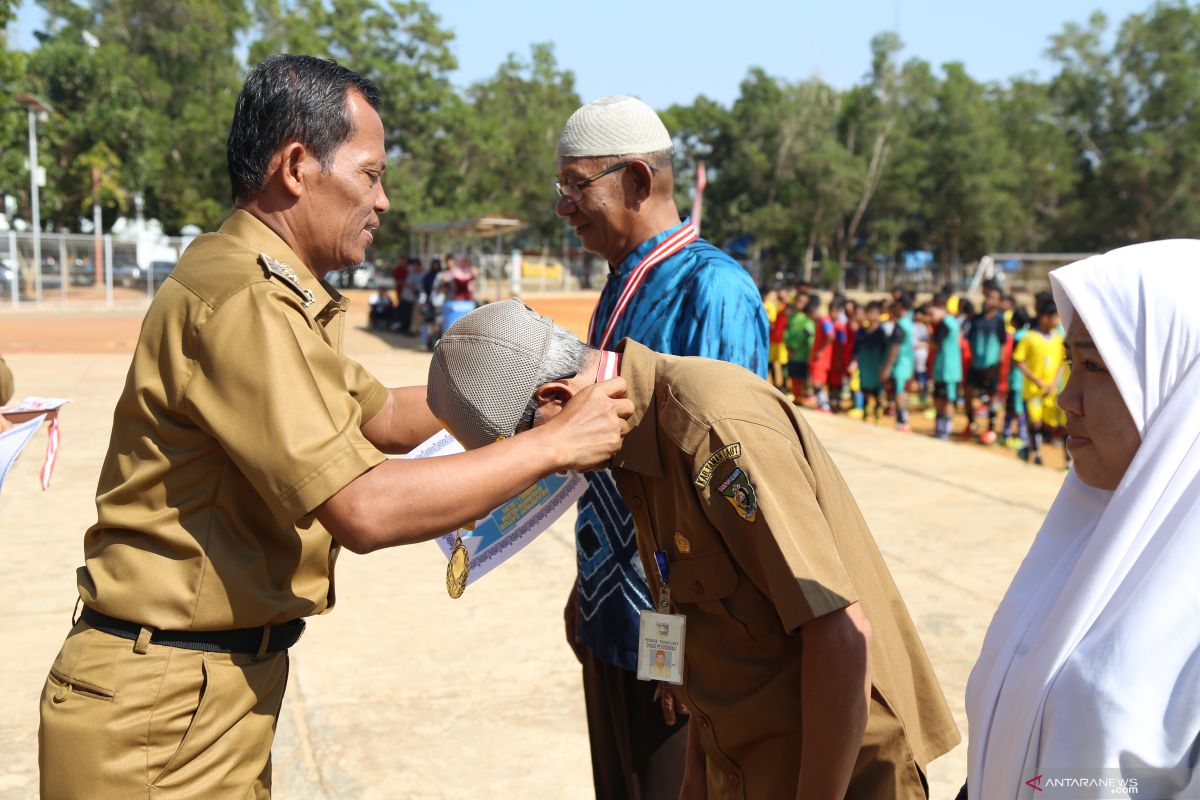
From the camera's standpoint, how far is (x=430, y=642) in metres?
4.48

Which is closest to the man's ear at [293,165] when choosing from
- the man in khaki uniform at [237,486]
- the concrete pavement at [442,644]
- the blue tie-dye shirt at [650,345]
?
the man in khaki uniform at [237,486]

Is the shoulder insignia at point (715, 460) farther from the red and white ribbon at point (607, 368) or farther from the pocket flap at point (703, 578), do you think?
Result: the red and white ribbon at point (607, 368)

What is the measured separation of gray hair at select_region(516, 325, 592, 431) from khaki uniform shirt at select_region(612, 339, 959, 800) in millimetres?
88

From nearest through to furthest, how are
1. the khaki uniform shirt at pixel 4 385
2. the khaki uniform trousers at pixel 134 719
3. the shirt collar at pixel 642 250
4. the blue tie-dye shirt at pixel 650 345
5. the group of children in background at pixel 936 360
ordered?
the khaki uniform trousers at pixel 134 719 < the blue tie-dye shirt at pixel 650 345 < the shirt collar at pixel 642 250 < the khaki uniform shirt at pixel 4 385 < the group of children in background at pixel 936 360

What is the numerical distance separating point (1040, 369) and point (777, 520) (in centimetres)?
916

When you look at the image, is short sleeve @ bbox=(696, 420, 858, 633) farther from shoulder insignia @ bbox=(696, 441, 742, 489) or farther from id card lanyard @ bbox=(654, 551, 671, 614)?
id card lanyard @ bbox=(654, 551, 671, 614)

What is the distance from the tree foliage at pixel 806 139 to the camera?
139 ft

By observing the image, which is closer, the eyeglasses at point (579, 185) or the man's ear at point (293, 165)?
the man's ear at point (293, 165)

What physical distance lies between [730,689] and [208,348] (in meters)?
1.03

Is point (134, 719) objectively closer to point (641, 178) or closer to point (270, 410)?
point (270, 410)

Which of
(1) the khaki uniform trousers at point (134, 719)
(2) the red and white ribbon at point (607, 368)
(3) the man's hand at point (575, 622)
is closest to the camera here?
(1) the khaki uniform trousers at point (134, 719)

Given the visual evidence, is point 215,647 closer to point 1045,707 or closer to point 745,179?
point 1045,707

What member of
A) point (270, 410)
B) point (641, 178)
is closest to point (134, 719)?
point (270, 410)

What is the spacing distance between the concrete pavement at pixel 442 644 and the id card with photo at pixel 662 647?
1619mm
